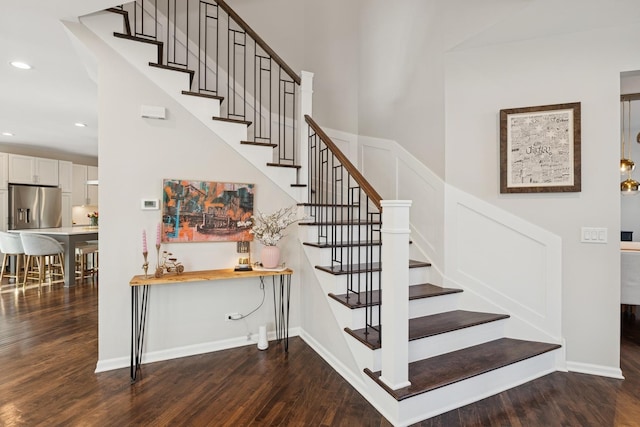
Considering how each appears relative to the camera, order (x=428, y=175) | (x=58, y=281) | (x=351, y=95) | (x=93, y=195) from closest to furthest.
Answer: (x=428, y=175), (x=351, y=95), (x=58, y=281), (x=93, y=195)

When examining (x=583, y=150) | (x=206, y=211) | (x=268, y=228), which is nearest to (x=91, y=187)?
(x=206, y=211)

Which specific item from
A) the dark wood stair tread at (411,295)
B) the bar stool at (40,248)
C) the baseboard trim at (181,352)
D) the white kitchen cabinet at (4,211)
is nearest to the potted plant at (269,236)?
the dark wood stair tread at (411,295)

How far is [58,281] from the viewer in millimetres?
5824

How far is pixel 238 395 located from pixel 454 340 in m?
1.70

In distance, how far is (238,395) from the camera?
2.33 meters

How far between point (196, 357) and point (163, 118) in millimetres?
2154

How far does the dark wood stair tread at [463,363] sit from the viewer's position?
2.09m

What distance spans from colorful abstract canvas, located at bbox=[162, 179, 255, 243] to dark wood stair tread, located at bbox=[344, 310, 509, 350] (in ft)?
4.83

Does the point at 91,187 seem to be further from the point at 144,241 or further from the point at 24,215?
the point at 144,241

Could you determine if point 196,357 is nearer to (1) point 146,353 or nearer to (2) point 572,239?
(1) point 146,353


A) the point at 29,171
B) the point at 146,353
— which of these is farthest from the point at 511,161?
the point at 29,171

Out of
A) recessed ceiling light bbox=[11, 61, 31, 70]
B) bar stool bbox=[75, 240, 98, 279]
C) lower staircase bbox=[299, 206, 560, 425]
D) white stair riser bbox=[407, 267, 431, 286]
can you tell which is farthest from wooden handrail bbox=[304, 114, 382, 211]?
bar stool bbox=[75, 240, 98, 279]

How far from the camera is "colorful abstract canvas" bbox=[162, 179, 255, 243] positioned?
2910 millimetres

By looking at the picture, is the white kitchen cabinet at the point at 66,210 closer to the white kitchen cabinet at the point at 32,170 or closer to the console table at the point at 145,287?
the white kitchen cabinet at the point at 32,170
